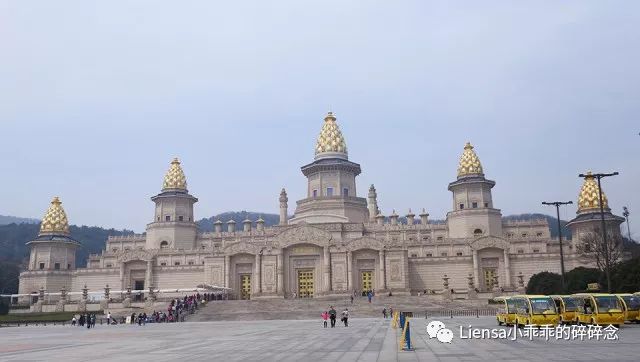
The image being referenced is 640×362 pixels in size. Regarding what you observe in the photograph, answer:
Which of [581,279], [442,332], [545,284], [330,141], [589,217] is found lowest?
[442,332]

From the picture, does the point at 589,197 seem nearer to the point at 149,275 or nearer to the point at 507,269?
the point at 507,269

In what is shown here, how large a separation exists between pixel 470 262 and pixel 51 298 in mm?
53398

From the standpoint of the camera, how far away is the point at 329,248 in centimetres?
6781

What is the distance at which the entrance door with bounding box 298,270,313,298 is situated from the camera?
223ft

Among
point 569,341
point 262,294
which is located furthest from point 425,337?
point 262,294

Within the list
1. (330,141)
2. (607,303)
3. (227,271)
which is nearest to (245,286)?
(227,271)

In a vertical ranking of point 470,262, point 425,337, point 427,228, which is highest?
point 427,228

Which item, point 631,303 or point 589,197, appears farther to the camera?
point 589,197

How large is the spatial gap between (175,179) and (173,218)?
20.0ft

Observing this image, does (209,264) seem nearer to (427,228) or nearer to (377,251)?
(377,251)

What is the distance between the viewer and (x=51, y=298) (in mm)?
79000

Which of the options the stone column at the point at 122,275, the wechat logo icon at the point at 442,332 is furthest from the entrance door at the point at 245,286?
the wechat logo icon at the point at 442,332

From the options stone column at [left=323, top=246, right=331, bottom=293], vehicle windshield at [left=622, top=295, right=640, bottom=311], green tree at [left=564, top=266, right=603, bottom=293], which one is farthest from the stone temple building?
vehicle windshield at [left=622, top=295, right=640, bottom=311]

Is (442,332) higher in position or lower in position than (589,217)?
lower
